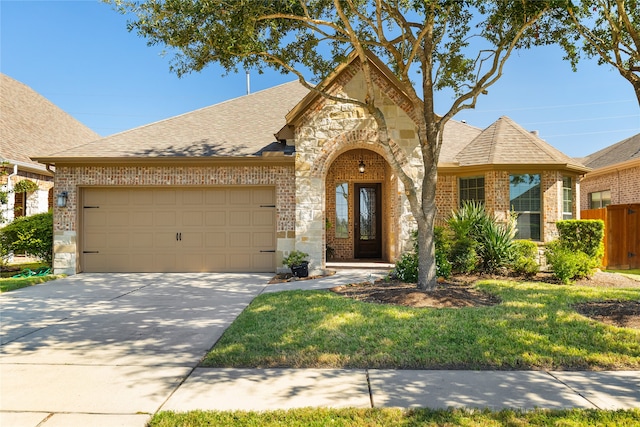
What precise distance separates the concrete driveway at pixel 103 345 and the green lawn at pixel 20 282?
440mm

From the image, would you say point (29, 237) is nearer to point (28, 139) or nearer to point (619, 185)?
point (28, 139)

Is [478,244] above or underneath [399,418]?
above

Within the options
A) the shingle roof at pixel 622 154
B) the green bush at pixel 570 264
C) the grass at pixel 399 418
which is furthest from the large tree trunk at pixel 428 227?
the shingle roof at pixel 622 154

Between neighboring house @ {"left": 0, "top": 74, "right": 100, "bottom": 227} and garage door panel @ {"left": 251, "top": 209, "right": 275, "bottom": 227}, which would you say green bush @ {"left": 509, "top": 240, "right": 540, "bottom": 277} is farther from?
neighboring house @ {"left": 0, "top": 74, "right": 100, "bottom": 227}

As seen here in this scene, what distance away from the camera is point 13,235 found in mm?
11000

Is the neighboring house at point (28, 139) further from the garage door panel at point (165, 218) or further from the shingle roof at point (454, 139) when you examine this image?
the shingle roof at point (454, 139)

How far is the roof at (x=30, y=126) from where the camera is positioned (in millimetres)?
13750

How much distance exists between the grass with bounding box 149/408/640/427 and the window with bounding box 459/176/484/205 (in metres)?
8.70

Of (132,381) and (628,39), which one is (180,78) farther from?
(628,39)

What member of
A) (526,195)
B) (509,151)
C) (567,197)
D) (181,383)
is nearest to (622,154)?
(567,197)

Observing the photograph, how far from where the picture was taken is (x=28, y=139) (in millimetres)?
14812

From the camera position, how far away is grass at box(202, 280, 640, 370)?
4090 millimetres

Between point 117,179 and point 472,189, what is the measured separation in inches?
417

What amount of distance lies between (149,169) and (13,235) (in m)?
4.58
